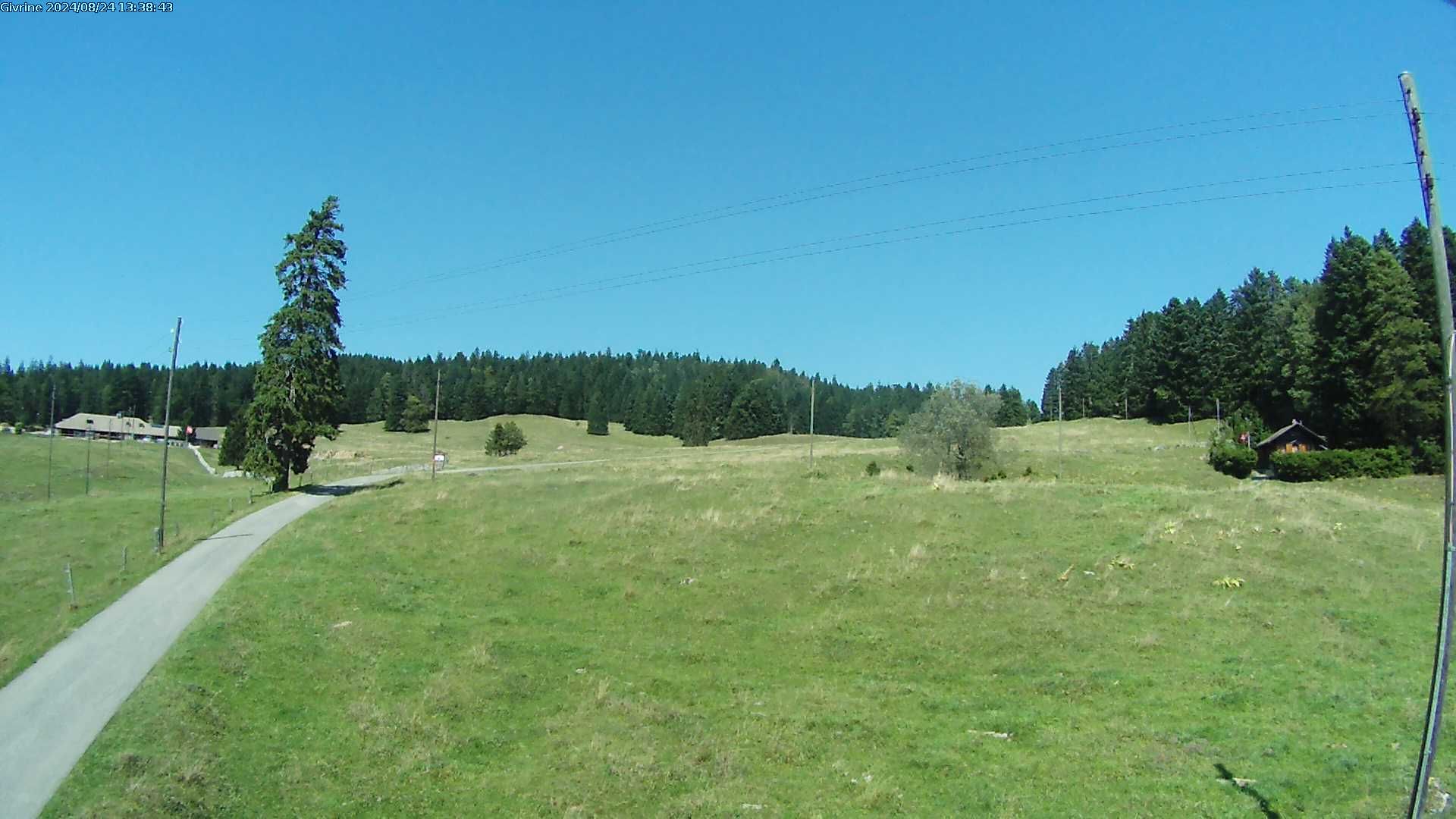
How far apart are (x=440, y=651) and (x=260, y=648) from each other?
433 cm

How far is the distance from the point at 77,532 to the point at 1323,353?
9171 centimetres

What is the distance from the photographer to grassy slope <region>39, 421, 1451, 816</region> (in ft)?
45.1

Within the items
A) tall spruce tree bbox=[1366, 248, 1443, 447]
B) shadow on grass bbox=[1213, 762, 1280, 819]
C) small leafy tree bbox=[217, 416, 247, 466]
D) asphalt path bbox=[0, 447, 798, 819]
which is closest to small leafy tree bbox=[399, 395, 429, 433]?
small leafy tree bbox=[217, 416, 247, 466]

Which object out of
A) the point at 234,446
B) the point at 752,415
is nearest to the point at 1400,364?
the point at 752,415

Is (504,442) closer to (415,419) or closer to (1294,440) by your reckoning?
(415,419)

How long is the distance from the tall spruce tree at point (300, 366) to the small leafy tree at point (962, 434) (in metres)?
41.3

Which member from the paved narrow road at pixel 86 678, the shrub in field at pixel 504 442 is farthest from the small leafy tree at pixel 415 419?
the paved narrow road at pixel 86 678

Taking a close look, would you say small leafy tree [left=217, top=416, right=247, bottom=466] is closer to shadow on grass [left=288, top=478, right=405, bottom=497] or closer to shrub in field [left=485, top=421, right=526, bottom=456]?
shrub in field [left=485, top=421, right=526, bottom=456]

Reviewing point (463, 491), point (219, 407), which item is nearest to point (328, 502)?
point (463, 491)

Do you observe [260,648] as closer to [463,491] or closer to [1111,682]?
[1111,682]

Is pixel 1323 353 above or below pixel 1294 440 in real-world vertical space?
above

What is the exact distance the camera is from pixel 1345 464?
62312 mm

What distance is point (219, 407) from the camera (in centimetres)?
17450

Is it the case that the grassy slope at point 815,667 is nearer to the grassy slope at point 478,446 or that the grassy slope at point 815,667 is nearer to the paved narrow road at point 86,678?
the paved narrow road at point 86,678
